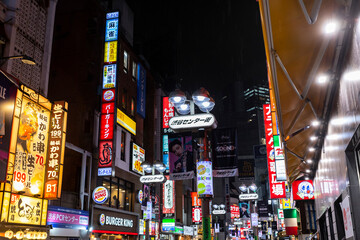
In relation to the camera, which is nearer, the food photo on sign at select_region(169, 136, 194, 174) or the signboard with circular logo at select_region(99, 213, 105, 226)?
the food photo on sign at select_region(169, 136, 194, 174)

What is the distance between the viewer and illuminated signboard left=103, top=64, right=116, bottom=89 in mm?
27047

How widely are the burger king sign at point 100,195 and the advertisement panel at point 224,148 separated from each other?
343 inches

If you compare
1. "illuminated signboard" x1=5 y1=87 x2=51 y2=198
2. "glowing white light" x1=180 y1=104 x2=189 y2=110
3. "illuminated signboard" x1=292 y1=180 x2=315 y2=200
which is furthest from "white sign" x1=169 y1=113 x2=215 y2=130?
"illuminated signboard" x1=292 y1=180 x2=315 y2=200

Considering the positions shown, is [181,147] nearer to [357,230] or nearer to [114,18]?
[114,18]

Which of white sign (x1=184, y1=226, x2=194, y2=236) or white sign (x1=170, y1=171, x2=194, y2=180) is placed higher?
white sign (x1=170, y1=171, x2=194, y2=180)

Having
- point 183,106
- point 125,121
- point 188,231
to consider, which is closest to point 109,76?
point 125,121

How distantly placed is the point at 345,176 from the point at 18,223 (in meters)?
14.3

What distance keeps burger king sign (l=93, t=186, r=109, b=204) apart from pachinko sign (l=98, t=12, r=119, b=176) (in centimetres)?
131

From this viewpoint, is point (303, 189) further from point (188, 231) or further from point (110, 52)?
point (188, 231)

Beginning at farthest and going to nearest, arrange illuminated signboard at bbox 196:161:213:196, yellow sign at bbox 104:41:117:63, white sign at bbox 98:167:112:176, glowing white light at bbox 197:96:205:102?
yellow sign at bbox 104:41:117:63
white sign at bbox 98:167:112:176
illuminated signboard at bbox 196:161:213:196
glowing white light at bbox 197:96:205:102

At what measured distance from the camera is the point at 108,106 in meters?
27.0

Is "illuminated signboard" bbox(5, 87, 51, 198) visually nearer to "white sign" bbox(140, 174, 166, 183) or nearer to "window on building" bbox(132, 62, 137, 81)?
"white sign" bbox(140, 174, 166, 183)

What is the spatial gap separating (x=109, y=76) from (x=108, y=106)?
234cm

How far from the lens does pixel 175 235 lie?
53.0 meters
